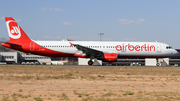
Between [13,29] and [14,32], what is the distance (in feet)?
1.73

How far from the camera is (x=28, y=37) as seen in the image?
34.4 m

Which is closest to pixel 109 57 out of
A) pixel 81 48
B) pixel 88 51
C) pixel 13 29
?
pixel 88 51

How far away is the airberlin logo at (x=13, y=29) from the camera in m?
34.3

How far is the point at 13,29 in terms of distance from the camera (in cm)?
3453

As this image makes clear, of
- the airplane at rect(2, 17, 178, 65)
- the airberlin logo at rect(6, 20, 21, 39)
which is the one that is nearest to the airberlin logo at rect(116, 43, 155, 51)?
the airplane at rect(2, 17, 178, 65)

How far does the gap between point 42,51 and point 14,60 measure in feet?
171

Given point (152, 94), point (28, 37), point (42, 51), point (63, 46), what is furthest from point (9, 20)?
point (152, 94)

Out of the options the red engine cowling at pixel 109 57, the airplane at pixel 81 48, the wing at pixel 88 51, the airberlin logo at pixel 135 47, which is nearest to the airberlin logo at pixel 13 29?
the airplane at pixel 81 48

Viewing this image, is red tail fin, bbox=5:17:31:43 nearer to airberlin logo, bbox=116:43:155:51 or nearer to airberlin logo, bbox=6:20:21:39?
airberlin logo, bbox=6:20:21:39

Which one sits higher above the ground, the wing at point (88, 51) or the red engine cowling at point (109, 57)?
the wing at point (88, 51)

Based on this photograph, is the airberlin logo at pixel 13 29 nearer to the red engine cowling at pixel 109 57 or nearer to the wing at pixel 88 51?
the wing at pixel 88 51

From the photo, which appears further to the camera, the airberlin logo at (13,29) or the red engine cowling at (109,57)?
the airberlin logo at (13,29)

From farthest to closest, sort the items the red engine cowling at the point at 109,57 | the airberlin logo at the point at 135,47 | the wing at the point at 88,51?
the airberlin logo at the point at 135,47 < the red engine cowling at the point at 109,57 < the wing at the point at 88,51

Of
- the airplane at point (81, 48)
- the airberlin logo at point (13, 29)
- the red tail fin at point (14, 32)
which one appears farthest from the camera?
the airberlin logo at point (13, 29)
